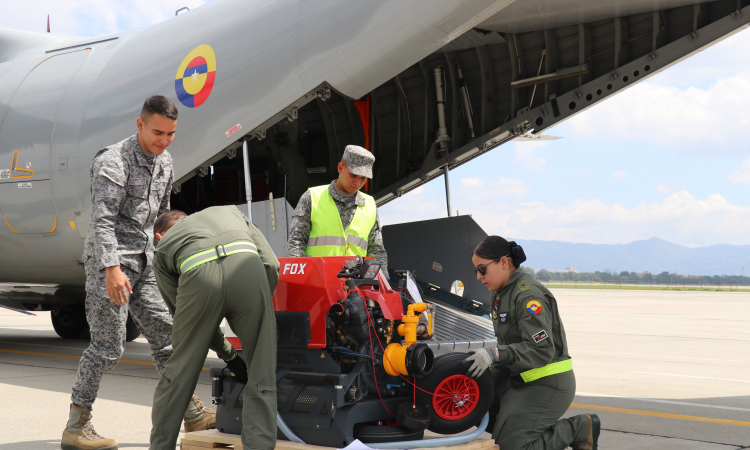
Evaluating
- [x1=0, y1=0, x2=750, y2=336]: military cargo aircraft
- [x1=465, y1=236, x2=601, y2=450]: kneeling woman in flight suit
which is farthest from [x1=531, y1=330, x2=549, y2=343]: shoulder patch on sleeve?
[x1=0, y1=0, x2=750, y2=336]: military cargo aircraft

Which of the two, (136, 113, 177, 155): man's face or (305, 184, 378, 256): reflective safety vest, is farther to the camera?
(305, 184, 378, 256): reflective safety vest

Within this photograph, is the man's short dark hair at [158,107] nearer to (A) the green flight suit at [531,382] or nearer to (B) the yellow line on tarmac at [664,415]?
(A) the green flight suit at [531,382]

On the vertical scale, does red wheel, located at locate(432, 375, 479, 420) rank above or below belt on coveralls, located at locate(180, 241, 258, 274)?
below

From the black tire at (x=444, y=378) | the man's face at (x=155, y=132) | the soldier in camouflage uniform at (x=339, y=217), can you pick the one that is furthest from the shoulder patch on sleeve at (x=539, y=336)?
the man's face at (x=155, y=132)

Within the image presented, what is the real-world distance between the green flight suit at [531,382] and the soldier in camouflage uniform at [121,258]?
1927mm

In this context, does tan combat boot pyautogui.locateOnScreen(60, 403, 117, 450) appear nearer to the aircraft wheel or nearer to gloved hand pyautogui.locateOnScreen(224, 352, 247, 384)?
gloved hand pyautogui.locateOnScreen(224, 352, 247, 384)

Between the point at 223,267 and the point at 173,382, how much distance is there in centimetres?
62

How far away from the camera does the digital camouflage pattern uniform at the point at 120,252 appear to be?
4195 millimetres

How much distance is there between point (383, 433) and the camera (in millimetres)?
3520

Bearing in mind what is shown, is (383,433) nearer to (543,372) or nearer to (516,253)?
(543,372)

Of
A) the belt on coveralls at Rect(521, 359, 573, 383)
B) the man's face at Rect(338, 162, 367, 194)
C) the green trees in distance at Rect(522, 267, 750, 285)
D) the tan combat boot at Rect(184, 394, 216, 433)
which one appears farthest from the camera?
the green trees in distance at Rect(522, 267, 750, 285)

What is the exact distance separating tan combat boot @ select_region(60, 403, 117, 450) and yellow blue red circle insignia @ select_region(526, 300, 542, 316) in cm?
258

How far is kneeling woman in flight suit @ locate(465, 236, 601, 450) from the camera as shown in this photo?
12.3 feet

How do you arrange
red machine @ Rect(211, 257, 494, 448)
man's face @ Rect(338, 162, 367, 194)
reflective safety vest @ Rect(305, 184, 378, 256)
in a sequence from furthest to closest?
reflective safety vest @ Rect(305, 184, 378, 256) < man's face @ Rect(338, 162, 367, 194) < red machine @ Rect(211, 257, 494, 448)
